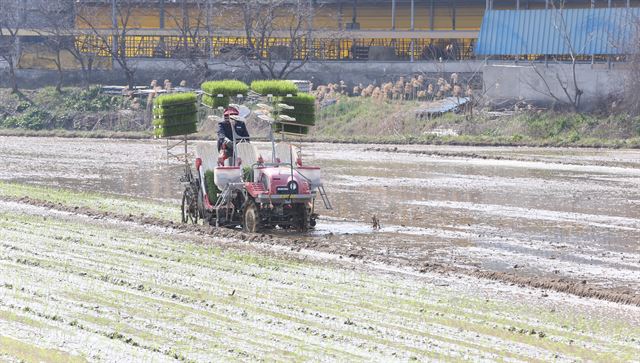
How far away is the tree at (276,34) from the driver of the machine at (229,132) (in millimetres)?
35398

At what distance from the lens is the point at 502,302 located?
15.3 metres

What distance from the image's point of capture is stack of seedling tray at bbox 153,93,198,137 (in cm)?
2409

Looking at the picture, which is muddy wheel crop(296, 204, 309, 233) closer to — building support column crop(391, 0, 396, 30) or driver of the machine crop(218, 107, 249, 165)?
driver of the machine crop(218, 107, 249, 165)

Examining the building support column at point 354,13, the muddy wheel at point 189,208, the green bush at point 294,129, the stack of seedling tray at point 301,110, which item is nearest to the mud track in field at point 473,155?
the green bush at point 294,129

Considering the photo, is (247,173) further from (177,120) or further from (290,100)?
(177,120)

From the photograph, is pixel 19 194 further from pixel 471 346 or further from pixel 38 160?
pixel 471 346

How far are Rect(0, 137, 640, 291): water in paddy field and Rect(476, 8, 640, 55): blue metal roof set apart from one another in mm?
10236

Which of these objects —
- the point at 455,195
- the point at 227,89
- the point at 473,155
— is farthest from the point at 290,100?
the point at 473,155

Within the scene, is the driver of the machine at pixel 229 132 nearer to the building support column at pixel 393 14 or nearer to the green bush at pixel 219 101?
the green bush at pixel 219 101

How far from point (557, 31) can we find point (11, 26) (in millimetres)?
31788

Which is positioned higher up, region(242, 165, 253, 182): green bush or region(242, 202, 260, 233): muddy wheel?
region(242, 165, 253, 182): green bush

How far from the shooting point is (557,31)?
53.3 metres

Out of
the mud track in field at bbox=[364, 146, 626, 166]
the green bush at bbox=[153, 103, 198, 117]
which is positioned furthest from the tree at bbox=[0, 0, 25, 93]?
the green bush at bbox=[153, 103, 198, 117]

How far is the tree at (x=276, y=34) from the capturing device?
59.5m
